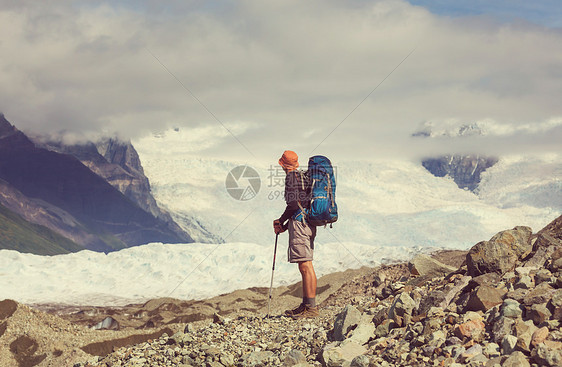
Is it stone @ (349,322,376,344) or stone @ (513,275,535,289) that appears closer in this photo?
stone @ (513,275,535,289)

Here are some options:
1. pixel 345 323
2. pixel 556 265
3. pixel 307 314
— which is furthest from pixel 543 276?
pixel 307 314

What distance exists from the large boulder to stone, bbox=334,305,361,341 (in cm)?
210

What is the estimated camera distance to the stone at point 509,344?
6258 mm

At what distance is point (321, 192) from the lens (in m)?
10.7

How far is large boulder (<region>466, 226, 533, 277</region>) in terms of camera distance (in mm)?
8961

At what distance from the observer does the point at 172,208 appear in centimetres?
9069

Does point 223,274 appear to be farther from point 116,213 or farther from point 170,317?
point 116,213

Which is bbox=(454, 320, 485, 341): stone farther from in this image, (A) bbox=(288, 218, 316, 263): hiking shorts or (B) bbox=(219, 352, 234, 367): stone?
(A) bbox=(288, 218, 316, 263): hiking shorts

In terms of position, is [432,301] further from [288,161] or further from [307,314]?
[288,161]

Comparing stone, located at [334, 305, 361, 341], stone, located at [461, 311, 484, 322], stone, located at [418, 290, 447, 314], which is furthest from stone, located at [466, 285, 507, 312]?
stone, located at [334, 305, 361, 341]

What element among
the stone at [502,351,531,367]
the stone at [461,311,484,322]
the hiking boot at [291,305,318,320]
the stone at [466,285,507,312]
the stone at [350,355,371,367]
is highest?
the stone at [466,285,507,312]

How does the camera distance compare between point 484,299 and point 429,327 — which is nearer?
point 429,327

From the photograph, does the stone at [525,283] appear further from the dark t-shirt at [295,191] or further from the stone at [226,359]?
the stone at [226,359]

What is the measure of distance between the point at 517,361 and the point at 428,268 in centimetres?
586
